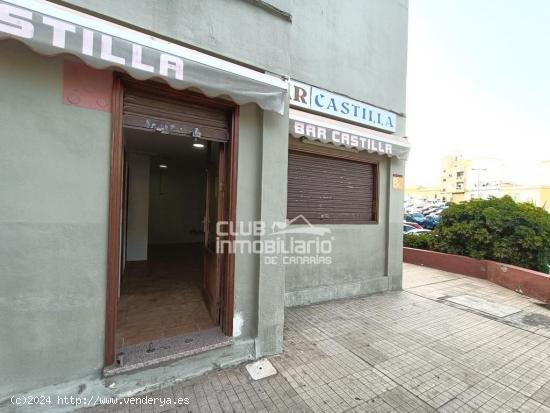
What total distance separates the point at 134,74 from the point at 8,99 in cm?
103

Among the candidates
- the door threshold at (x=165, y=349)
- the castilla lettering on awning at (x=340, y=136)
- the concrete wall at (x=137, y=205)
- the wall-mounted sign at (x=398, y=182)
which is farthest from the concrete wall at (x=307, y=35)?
the concrete wall at (x=137, y=205)

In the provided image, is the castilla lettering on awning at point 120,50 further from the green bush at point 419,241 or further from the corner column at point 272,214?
the green bush at point 419,241

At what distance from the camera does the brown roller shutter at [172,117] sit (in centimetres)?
271

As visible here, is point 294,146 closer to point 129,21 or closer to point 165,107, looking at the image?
point 165,107

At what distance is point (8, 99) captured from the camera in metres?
2.16

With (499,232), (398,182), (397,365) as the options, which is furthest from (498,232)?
(397,365)

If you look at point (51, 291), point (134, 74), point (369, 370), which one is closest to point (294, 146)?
point (134, 74)

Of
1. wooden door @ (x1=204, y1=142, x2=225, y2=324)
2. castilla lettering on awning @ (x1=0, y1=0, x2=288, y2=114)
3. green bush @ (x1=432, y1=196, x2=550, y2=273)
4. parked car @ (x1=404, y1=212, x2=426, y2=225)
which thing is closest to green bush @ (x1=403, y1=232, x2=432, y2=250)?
green bush @ (x1=432, y1=196, x2=550, y2=273)

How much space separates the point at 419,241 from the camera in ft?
31.1

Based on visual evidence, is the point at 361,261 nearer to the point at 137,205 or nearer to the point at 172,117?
the point at 172,117

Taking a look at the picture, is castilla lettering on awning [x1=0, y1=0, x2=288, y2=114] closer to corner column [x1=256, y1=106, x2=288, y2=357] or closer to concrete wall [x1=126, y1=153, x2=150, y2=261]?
corner column [x1=256, y1=106, x2=288, y2=357]

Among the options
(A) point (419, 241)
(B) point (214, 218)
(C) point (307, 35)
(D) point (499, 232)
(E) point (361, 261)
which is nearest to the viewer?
(B) point (214, 218)

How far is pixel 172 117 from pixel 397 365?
4.07m

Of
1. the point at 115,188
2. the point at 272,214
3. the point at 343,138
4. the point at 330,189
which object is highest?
the point at 343,138
